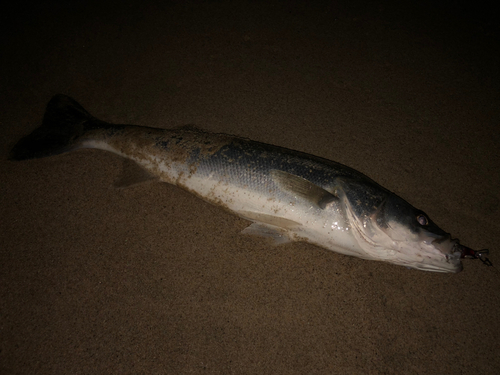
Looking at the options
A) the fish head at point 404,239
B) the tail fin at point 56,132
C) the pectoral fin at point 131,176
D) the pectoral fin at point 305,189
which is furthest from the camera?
the tail fin at point 56,132

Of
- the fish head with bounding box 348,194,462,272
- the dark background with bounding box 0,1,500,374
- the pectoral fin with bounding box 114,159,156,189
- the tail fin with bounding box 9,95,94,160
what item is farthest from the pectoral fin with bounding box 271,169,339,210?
the tail fin with bounding box 9,95,94,160

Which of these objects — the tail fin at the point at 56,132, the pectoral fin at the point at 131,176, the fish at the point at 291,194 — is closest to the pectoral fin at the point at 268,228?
the fish at the point at 291,194

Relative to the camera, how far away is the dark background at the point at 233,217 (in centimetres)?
217

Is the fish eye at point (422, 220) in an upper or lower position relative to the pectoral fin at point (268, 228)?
upper

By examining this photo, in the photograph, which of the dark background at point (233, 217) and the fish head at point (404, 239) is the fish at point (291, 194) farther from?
the dark background at point (233, 217)

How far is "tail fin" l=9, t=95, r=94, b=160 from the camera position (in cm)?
271

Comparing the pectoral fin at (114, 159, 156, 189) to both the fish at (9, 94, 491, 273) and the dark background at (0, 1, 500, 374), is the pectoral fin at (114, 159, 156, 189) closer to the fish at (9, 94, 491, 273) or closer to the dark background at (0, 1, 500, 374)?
the fish at (9, 94, 491, 273)

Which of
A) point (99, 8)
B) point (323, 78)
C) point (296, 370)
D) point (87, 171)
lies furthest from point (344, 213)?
point (99, 8)

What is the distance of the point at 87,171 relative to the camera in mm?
2781

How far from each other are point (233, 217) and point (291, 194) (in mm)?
681

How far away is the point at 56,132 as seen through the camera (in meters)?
2.81

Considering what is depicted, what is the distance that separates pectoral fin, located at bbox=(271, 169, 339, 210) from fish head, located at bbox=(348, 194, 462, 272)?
0.25 meters

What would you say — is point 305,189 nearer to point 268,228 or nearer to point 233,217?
point 268,228

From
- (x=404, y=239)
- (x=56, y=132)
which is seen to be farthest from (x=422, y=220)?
(x=56, y=132)
